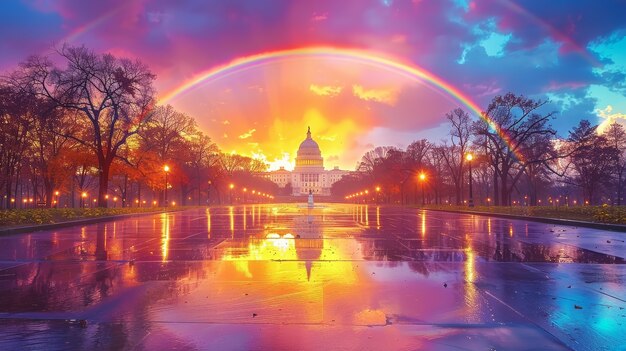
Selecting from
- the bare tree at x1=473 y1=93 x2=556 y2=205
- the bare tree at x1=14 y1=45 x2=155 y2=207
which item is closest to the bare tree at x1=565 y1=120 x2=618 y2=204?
the bare tree at x1=473 y1=93 x2=556 y2=205

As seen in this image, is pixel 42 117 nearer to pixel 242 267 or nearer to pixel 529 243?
pixel 242 267

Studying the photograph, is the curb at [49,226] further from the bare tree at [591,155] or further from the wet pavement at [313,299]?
the bare tree at [591,155]

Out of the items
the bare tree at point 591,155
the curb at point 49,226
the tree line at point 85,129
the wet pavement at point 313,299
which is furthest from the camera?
the bare tree at point 591,155

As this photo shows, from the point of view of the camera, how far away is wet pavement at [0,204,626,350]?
509cm

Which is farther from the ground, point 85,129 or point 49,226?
point 85,129

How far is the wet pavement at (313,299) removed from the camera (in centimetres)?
509

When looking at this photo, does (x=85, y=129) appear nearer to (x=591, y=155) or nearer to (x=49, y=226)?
(x=49, y=226)

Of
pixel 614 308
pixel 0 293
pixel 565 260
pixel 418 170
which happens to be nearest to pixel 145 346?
pixel 0 293

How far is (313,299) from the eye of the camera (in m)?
6.90

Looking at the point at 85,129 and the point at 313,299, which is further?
the point at 85,129

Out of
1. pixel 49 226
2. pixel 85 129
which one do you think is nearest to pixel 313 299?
pixel 49 226

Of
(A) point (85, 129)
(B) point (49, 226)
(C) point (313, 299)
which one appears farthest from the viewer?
(A) point (85, 129)

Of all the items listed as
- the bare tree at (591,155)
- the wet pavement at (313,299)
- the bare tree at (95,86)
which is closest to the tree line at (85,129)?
the bare tree at (95,86)

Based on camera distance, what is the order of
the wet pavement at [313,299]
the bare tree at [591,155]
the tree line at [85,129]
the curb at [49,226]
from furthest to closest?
the bare tree at [591,155] < the tree line at [85,129] < the curb at [49,226] < the wet pavement at [313,299]
